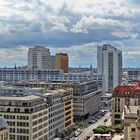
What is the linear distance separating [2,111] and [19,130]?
296 inches

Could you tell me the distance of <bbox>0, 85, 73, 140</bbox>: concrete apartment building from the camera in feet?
422

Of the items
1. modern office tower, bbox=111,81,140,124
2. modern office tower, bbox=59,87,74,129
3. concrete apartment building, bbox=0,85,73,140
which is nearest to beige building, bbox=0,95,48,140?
concrete apartment building, bbox=0,85,73,140

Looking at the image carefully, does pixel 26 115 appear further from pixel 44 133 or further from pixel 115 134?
pixel 115 134

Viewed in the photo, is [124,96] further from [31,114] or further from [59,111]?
[31,114]

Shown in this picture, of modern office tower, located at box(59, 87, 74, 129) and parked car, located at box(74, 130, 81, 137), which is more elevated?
modern office tower, located at box(59, 87, 74, 129)

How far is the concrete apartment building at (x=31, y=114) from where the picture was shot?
12862 cm

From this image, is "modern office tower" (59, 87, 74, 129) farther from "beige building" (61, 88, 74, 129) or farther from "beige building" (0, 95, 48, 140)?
"beige building" (0, 95, 48, 140)

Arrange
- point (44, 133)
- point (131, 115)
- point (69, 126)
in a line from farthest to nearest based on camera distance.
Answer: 1. point (69, 126)
2. point (44, 133)
3. point (131, 115)

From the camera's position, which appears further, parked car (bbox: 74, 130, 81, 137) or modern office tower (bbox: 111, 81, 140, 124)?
modern office tower (bbox: 111, 81, 140, 124)

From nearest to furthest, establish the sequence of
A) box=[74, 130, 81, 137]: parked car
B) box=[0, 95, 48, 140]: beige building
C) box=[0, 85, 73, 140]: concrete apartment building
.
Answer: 1. box=[0, 95, 48, 140]: beige building
2. box=[0, 85, 73, 140]: concrete apartment building
3. box=[74, 130, 81, 137]: parked car

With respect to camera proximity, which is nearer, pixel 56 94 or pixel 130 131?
pixel 130 131

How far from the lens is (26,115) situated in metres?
128

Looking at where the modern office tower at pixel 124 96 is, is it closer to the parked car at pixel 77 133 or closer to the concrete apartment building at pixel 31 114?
the parked car at pixel 77 133

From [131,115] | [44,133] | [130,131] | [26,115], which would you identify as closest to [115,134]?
[44,133]
